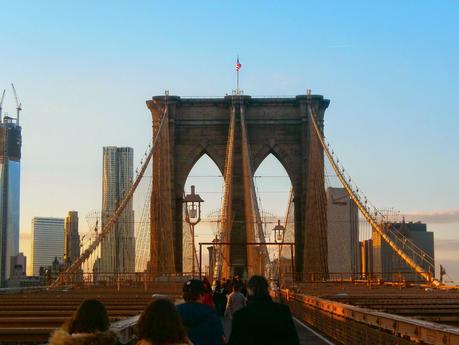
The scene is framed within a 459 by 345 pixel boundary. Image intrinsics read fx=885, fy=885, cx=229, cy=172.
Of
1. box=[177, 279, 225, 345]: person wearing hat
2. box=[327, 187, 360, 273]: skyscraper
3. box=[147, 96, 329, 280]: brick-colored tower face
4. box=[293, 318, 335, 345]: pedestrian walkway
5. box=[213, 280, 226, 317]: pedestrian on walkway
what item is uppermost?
box=[147, 96, 329, 280]: brick-colored tower face

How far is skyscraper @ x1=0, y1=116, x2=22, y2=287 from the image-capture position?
15475 cm

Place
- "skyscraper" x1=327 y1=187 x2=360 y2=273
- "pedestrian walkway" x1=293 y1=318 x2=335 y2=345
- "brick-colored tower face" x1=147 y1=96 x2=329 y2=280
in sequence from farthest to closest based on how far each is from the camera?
1. "skyscraper" x1=327 y1=187 x2=360 y2=273
2. "brick-colored tower face" x1=147 y1=96 x2=329 y2=280
3. "pedestrian walkway" x1=293 y1=318 x2=335 y2=345

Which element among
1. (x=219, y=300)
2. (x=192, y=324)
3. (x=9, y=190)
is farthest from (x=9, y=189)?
(x=192, y=324)

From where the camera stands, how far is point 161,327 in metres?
5.12

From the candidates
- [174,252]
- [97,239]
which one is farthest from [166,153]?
[97,239]

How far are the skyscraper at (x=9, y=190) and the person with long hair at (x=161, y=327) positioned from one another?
143 m

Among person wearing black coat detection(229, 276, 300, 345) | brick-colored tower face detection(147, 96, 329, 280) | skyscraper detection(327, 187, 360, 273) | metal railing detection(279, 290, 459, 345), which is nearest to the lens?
person wearing black coat detection(229, 276, 300, 345)

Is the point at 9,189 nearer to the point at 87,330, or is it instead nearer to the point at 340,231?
the point at 340,231

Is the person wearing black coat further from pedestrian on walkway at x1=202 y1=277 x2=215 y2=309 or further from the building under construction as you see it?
the building under construction

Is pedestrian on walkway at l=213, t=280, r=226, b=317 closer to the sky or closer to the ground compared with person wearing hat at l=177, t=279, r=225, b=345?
closer to the ground

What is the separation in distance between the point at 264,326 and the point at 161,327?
1.32m

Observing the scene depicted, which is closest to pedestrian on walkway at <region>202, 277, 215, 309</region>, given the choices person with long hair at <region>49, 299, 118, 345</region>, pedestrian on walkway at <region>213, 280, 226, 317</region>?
person with long hair at <region>49, 299, 118, 345</region>

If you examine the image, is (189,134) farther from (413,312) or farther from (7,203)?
(7,203)

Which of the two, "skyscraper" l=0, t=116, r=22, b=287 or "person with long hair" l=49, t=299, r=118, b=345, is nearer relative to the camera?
"person with long hair" l=49, t=299, r=118, b=345
